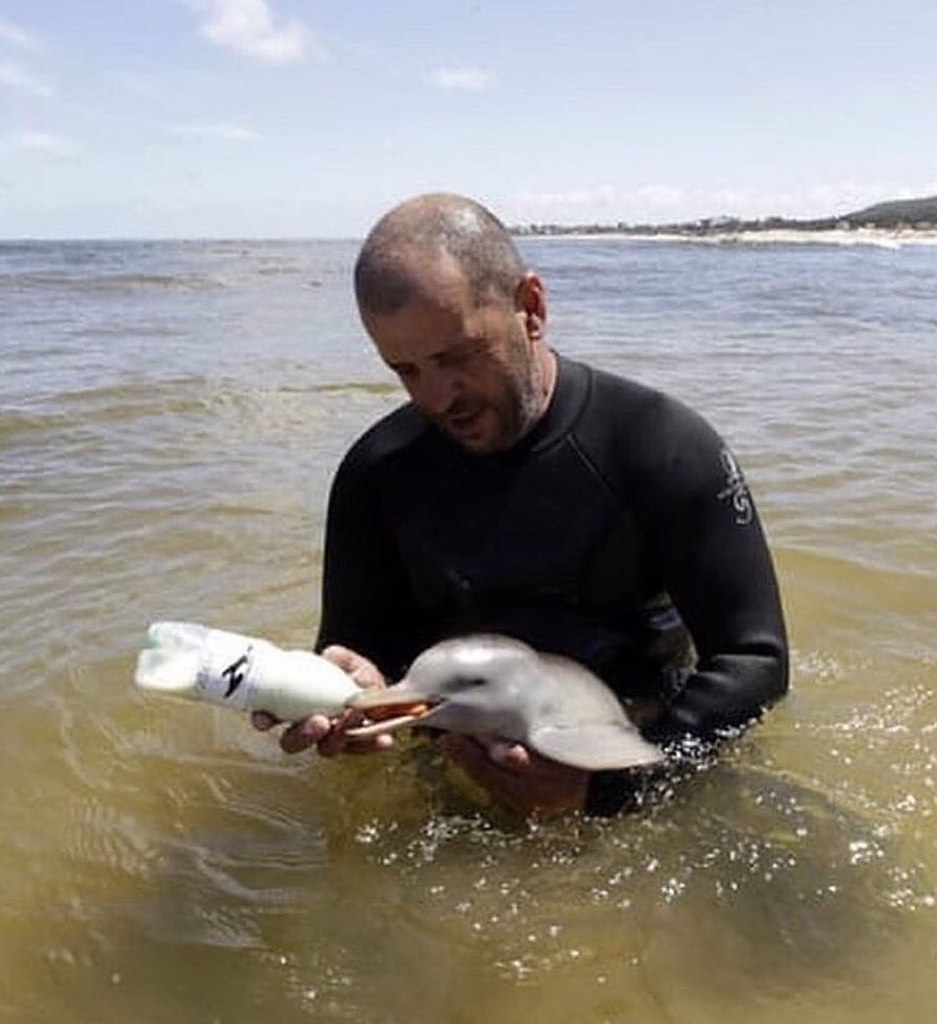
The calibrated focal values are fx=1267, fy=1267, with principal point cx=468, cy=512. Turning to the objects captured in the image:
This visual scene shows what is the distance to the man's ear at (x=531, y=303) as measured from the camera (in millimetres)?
3180

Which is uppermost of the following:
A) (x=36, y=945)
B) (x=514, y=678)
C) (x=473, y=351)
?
(x=473, y=351)

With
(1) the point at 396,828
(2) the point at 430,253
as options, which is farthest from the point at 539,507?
(1) the point at 396,828

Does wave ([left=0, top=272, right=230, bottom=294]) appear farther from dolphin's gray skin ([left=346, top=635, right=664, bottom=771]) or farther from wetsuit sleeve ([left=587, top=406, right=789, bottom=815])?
dolphin's gray skin ([left=346, top=635, right=664, bottom=771])

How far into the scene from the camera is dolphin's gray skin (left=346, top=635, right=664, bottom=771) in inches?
117

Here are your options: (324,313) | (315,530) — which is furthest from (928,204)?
(315,530)

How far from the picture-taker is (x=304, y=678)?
286cm

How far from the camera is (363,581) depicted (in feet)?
12.1

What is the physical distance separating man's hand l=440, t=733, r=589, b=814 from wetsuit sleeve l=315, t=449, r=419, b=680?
514 millimetres

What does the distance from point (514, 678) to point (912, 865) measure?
129cm

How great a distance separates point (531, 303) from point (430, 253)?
13.3 inches

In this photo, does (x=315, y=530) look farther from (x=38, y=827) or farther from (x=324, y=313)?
(x=324, y=313)

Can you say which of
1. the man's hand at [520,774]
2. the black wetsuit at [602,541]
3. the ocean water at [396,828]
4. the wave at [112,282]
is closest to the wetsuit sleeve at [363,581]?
the black wetsuit at [602,541]

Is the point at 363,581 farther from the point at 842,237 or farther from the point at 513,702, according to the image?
the point at 842,237

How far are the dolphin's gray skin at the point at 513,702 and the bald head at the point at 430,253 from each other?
845mm
